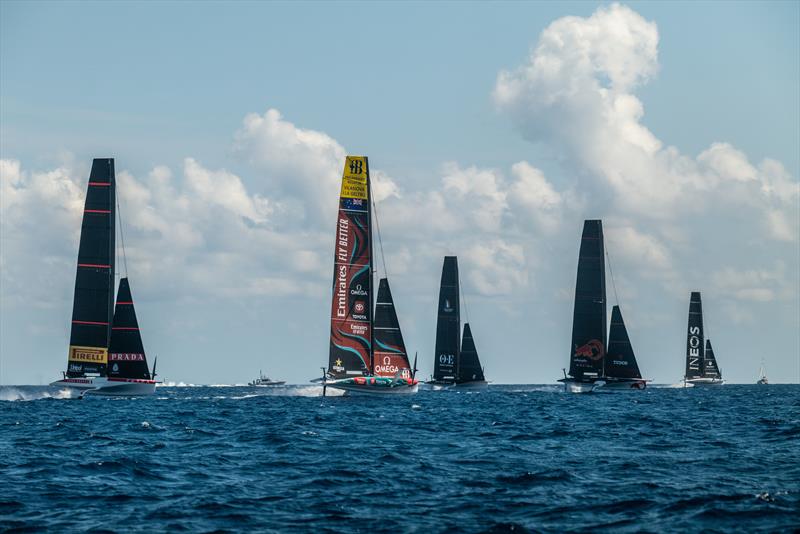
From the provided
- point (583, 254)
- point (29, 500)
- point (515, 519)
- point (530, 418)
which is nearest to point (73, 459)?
point (29, 500)

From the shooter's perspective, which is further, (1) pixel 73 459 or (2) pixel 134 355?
(2) pixel 134 355

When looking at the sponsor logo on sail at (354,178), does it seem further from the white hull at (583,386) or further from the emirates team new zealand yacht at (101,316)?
the white hull at (583,386)

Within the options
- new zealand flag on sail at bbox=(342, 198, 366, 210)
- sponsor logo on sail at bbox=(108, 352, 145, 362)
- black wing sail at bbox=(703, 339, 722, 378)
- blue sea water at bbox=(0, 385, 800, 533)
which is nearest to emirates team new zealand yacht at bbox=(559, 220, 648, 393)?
new zealand flag on sail at bbox=(342, 198, 366, 210)

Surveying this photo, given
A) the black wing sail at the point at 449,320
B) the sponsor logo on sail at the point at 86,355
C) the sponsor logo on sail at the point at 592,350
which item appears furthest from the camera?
the black wing sail at the point at 449,320

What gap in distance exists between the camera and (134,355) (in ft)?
229

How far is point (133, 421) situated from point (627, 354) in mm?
53698

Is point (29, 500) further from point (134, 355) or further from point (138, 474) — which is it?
point (134, 355)

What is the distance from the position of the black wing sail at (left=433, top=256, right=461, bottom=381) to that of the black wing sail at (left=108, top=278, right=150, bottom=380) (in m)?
36.8

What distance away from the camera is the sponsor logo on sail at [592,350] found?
86812 millimetres

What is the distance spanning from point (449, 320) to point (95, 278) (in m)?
39.4

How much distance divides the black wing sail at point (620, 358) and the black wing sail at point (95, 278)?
4354 cm

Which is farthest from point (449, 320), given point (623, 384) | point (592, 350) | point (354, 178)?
point (354, 178)

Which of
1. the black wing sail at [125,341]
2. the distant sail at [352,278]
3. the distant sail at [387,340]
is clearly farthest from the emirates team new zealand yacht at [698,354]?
the black wing sail at [125,341]

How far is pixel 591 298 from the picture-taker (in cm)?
8638
